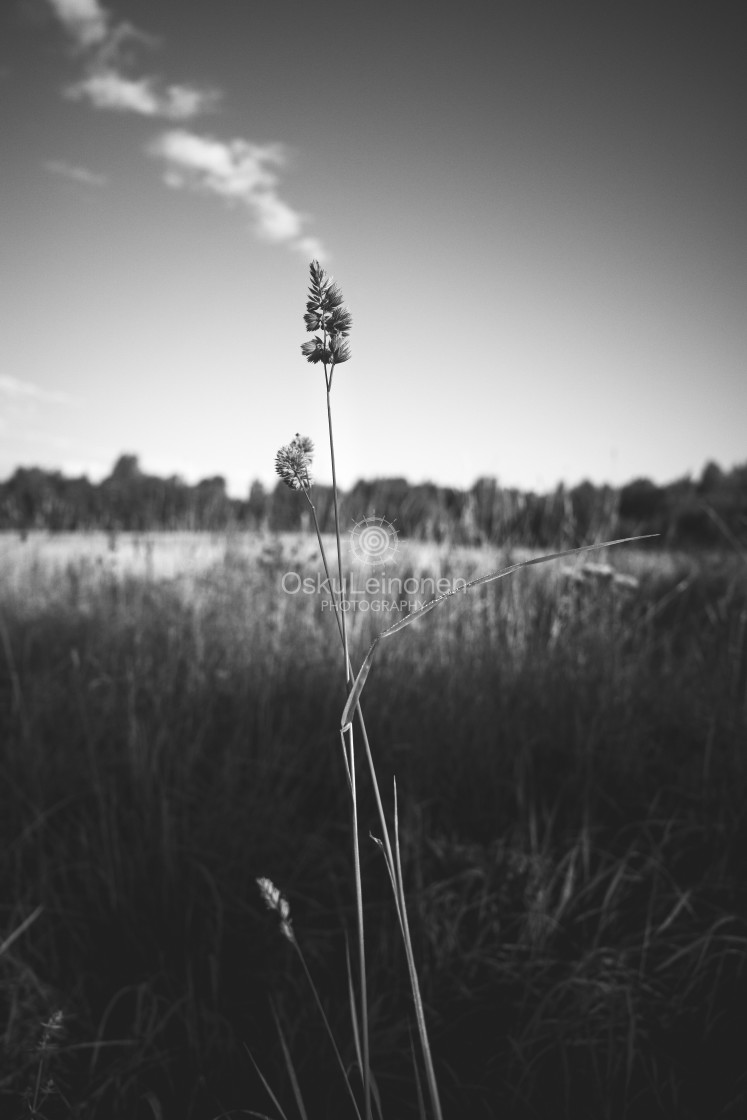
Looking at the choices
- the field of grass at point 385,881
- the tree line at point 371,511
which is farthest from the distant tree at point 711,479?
the field of grass at point 385,881

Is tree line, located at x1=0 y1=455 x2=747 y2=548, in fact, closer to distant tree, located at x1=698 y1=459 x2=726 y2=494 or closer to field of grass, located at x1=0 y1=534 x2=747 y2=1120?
field of grass, located at x1=0 y1=534 x2=747 y2=1120

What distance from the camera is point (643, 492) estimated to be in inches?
529

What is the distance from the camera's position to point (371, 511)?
9.66 ft

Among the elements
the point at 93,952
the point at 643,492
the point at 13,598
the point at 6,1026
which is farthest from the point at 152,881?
the point at 643,492

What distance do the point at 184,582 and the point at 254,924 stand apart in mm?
3236

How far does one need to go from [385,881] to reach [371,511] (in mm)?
1824

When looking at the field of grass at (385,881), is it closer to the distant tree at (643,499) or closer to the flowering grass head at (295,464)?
the flowering grass head at (295,464)

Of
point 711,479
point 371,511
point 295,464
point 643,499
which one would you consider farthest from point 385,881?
point 711,479

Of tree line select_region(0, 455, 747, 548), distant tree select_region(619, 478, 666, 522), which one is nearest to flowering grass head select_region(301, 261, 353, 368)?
Answer: tree line select_region(0, 455, 747, 548)

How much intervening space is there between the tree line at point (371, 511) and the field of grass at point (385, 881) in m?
0.71

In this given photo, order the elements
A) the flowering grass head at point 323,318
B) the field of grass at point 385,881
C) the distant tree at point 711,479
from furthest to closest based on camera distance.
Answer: the distant tree at point 711,479 → the field of grass at point 385,881 → the flowering grass head at point 323,318

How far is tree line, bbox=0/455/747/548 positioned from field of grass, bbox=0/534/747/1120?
0.71m

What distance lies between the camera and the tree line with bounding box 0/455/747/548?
3.42m

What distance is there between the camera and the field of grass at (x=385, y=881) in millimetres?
972
